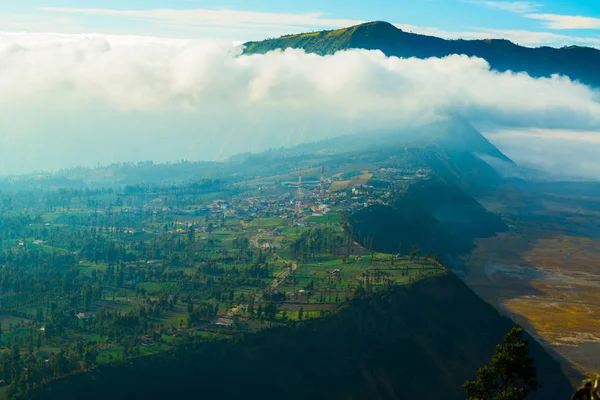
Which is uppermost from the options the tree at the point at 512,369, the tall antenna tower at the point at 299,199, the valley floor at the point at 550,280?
the tree at the point at 512,369

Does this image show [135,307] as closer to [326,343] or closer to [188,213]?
[326,343]

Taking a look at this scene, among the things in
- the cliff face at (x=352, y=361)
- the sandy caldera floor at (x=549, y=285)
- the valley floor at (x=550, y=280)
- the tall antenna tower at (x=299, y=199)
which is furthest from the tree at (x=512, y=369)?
the tall antenna tower at (x=299, y=199)

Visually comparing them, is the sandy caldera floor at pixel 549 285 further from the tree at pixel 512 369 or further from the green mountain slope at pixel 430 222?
the tree at pixel 512 369

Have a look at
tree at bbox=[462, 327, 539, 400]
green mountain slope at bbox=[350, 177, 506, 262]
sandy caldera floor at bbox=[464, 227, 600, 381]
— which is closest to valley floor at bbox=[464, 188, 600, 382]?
sandy caldera floor at bbox=[464, 227, 600, 381]

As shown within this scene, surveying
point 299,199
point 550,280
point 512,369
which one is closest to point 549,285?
point 550,280

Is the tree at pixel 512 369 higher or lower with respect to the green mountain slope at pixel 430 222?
higher

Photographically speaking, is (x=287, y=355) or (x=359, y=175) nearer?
(x=287, y=355)

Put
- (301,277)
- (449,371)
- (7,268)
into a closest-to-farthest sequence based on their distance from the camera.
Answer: (449,371)
(301,277)
(7,268)

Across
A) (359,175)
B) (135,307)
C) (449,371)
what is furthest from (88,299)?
(359,175)
